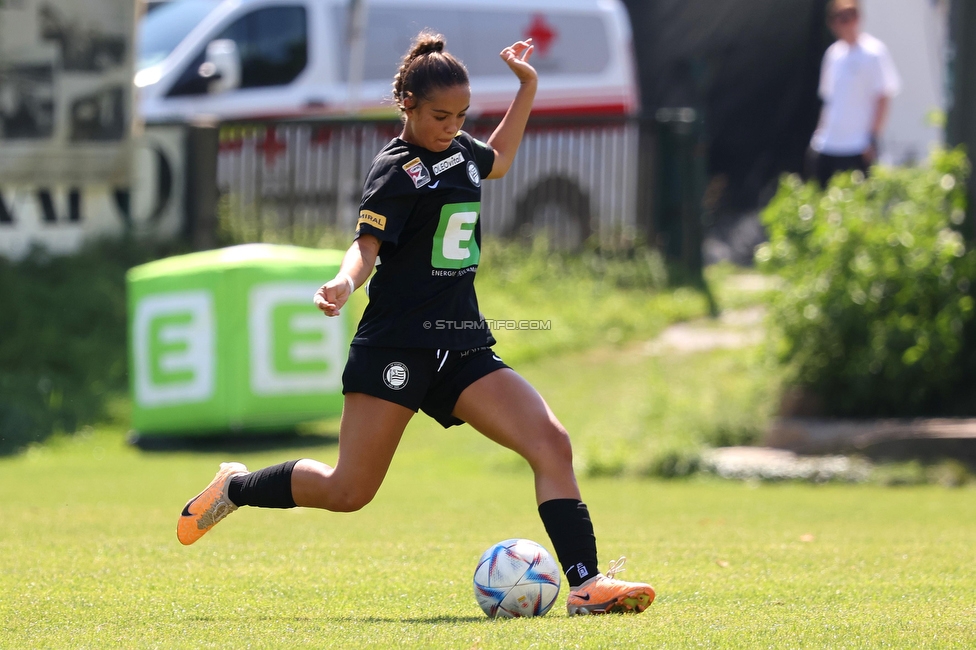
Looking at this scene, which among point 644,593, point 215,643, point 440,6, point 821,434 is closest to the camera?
point 215,643

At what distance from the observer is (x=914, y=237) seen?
9.10 metres

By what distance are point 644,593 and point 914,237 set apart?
564cm

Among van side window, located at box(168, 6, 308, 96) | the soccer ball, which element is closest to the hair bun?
the soccer ball

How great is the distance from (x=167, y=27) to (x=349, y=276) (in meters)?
11.5

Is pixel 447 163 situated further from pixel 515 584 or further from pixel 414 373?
pixel 515 584

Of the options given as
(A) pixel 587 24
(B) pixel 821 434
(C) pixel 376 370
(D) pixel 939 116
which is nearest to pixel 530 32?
(A) pixel 587 24

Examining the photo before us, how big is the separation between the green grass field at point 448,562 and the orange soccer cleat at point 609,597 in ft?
0.29

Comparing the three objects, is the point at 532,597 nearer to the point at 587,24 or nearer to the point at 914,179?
→ the point at 914,179

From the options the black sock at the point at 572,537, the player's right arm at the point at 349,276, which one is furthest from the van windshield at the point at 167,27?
the black sock at the point at 572,537

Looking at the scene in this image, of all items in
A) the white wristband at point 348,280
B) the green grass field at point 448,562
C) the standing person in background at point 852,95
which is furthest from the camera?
the standing person in background at point 852,95

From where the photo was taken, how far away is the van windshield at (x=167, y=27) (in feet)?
47.7

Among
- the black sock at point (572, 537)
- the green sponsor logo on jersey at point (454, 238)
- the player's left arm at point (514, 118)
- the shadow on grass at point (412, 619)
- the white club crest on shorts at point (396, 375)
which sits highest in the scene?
the player's left arm at point (514, 118)

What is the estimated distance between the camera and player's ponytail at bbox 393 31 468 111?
446 cm

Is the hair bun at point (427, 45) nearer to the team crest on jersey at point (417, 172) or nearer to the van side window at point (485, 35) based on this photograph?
the team crest on jersey at point (417, 172)
